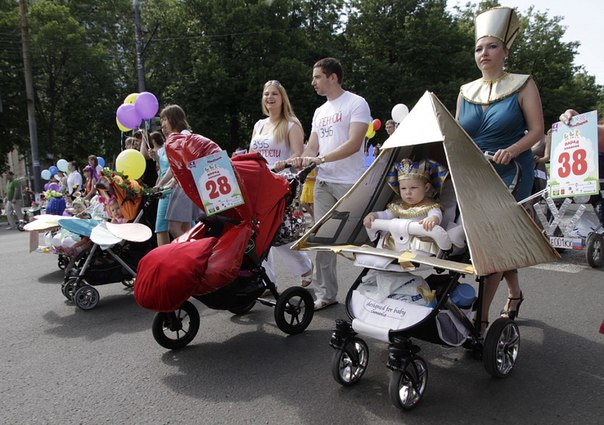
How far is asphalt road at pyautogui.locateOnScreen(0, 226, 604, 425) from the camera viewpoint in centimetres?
264

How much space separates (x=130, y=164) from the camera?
219 inches

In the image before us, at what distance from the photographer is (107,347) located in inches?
150

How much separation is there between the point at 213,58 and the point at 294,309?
75.1 feet

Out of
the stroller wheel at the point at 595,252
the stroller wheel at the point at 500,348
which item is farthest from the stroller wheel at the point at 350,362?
the stroller wheel at the point at 595,252

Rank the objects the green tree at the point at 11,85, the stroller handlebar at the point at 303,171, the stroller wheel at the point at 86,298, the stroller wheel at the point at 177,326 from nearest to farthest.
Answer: the stroller wheel at the point at 177,326 → the stroller handlebar at the point at 303,171 → the stroller wheel at the point at 86,298 → the green tree at the point at 11,85

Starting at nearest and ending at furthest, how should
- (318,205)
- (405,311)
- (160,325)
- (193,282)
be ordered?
(405,311), (193,282), (160,325), (318,205)

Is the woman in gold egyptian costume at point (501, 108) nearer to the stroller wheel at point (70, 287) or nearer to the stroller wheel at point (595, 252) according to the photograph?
the stroller wheel at point (595, 252)

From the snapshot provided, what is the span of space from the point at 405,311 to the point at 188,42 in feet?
86.8

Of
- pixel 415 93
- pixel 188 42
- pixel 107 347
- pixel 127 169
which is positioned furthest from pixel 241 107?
pixel 107 347

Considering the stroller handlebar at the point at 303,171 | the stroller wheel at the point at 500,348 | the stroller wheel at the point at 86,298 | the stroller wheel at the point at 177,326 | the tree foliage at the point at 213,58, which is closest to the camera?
the stroller wheel at the point at 500,348

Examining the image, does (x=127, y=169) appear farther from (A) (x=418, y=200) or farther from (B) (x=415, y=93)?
(B) (x=415, y=93)

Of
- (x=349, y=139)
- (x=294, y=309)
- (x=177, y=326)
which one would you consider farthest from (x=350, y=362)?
(x=349, y=139)

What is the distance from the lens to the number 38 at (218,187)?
332 cm

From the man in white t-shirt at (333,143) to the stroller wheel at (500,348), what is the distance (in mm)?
1773
